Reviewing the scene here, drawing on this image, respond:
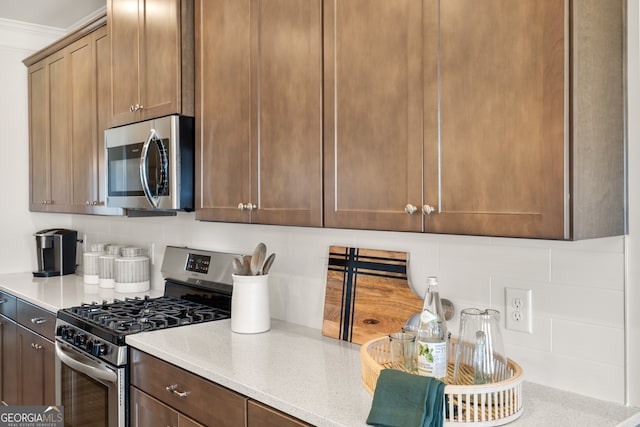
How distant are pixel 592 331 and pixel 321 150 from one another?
35.0 inches

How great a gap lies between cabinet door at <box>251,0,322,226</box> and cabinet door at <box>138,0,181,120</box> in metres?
0.49

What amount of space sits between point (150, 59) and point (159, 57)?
0.09 meters

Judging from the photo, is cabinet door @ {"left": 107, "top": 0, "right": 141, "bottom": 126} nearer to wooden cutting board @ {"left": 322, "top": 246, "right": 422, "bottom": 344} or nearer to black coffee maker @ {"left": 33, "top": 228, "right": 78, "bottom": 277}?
wooden cutting board @ {"left": 322, "top": 246, "right": 422, "bottom": 344}

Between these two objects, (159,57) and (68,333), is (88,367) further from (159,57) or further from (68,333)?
(159,57)

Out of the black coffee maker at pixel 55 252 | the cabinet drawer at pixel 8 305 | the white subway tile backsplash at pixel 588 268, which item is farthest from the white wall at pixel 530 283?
the black coffee maker at pixel 55 252

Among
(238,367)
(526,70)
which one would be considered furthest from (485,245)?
(238,367)

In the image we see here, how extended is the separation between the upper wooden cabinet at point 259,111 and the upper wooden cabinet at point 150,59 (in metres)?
0.09

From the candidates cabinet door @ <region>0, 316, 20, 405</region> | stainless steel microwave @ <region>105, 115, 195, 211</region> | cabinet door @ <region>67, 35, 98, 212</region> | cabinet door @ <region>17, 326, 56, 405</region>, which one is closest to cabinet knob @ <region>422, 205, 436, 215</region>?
stainless steel microwave @ <region>105, 115, 195, 211</region>

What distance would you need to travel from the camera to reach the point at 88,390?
229 cm

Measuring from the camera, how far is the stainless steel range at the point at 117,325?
209 centimetres

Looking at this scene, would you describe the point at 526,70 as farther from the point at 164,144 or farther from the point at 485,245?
the point at 164,144

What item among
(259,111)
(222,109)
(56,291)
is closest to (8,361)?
(56,291)

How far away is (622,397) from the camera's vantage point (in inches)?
52.8

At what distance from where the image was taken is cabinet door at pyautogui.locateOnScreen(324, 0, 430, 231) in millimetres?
1409
